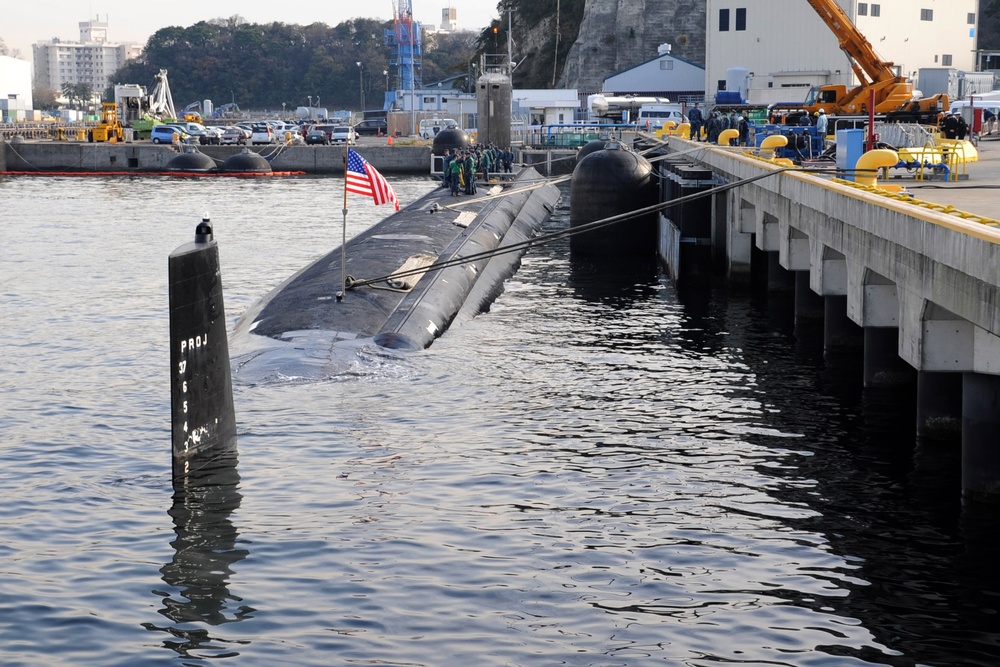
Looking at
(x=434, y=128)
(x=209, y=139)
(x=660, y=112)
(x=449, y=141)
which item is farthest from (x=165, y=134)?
(x=660, y=112)

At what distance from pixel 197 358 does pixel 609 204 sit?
28370mm

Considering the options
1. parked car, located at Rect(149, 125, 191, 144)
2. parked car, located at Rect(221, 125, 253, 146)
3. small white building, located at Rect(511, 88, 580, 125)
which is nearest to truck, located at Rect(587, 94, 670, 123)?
small white building, located at Rect(511, 88, 580, 125)

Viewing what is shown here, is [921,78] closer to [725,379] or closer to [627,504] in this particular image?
[725,379]

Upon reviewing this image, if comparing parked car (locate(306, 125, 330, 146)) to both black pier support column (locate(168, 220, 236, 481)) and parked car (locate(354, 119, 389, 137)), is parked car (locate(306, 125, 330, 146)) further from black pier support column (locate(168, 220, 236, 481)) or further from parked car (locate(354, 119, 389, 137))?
black pier support column (locate(168, 220, 236, 481))

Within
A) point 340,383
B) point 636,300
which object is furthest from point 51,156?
point 340,383

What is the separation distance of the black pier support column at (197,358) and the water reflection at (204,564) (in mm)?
309

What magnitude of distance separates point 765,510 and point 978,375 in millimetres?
3118

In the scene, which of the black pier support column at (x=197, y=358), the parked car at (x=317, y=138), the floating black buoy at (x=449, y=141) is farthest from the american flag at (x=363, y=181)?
the parked car at (x=317, y=138)

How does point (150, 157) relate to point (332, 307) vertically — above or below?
above

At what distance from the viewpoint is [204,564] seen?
13320 mm

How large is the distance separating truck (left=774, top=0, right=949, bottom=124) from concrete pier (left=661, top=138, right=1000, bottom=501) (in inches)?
841

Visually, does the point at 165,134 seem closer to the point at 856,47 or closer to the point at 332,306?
the point at 856,47

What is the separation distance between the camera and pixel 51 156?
9094cm

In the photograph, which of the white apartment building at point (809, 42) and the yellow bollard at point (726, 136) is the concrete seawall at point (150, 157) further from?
the yellow bollard at point (726, 136)
